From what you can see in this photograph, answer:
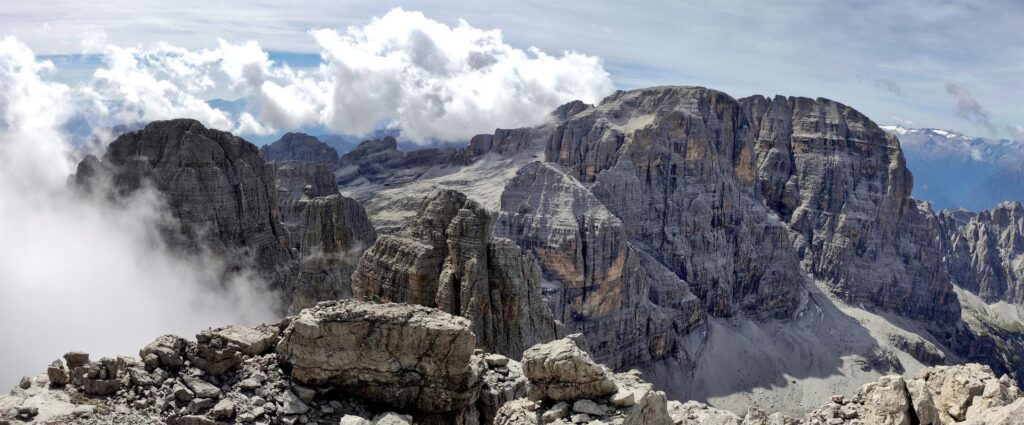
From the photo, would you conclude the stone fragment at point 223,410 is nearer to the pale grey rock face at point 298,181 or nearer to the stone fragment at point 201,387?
the stone fragment at point 201,387

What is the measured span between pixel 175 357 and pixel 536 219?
69.5 meters

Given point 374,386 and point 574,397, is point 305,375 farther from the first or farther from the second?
point 574,397

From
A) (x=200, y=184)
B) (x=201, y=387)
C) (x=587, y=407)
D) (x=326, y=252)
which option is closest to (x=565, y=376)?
(x=587, y=407)

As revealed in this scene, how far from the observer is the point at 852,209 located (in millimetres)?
141625

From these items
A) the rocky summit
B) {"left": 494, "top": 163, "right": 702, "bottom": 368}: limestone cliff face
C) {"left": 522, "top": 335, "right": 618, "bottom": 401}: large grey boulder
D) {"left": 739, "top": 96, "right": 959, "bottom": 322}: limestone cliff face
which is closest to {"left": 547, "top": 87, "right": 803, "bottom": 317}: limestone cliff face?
{"left": 739, "top": 96, "right": 959, "bottom": 322}: limestone cliff face

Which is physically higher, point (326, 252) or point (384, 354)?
point (384, 354)

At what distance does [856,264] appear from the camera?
13912 cm

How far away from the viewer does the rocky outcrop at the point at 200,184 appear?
72.9m

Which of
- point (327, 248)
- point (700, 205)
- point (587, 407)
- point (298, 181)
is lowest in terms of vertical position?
point (327, 248)

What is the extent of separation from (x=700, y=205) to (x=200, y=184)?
83284 millimetres

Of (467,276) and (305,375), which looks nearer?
(305,375)

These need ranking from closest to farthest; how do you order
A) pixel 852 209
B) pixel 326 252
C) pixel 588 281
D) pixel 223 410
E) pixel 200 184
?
pixel 223 410
pixel 326 252
pixel 200 184
pixel 588 281
pixel 852 209

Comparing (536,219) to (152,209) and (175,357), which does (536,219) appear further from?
(175,357)

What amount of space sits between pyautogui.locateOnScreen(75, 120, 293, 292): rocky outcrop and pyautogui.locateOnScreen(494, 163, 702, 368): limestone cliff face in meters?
32.1
